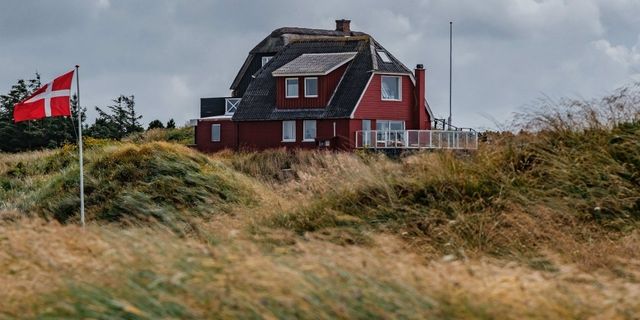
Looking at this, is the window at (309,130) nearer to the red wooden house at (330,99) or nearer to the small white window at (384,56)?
the red wooden house at (330,99)

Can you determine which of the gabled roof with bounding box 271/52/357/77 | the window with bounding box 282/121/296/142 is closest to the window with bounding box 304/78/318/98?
the gabled roof with bounding box 271/52/357/77

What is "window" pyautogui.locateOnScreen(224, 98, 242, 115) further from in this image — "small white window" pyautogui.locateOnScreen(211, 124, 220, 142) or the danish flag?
the danish flag

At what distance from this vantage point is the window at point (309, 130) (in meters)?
57.8

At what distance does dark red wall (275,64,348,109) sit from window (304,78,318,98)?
164 mm

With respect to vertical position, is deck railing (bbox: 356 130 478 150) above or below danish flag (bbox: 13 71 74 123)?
below

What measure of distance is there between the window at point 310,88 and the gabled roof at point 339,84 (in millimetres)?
830

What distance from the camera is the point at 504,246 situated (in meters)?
14.3

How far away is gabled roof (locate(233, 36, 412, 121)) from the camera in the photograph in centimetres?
5699

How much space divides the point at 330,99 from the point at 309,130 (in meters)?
2.01

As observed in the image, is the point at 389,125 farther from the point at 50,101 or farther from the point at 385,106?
the point at 50,101

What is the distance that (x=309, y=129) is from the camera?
57.9 meters

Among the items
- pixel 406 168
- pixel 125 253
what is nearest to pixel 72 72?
pixel 406 168

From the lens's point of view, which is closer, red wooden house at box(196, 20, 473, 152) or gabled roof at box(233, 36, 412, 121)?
red wooden house at box(196, 20, 473, 152)

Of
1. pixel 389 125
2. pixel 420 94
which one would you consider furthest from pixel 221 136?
pixel 420 94
